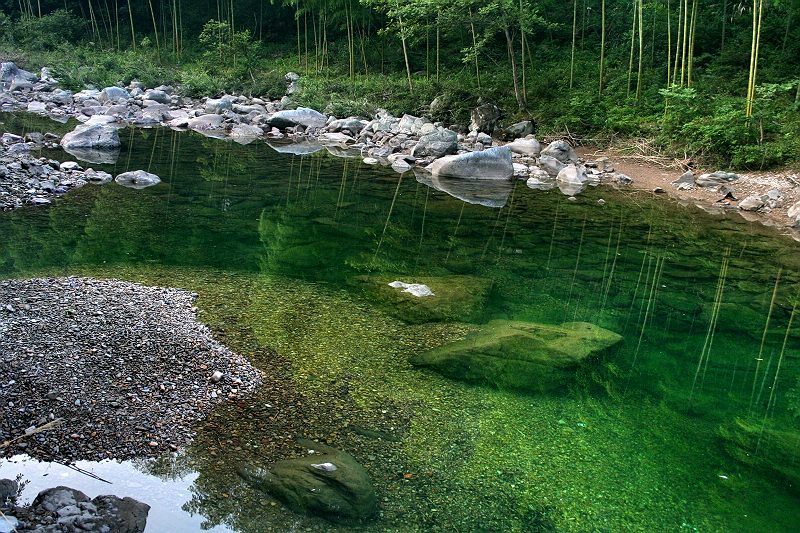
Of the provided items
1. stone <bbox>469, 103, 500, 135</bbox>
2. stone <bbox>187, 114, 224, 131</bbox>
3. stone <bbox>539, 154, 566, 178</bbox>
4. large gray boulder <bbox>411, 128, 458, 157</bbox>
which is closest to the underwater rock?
stone <bbox>539, 154, 566, 178</bbox>

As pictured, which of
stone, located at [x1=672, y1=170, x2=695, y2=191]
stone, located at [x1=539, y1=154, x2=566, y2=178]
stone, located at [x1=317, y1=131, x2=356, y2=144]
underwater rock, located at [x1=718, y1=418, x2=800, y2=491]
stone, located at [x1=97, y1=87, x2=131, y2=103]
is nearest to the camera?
underwater rock, located at [x1=718, y1=418, x2=800, y2=491]

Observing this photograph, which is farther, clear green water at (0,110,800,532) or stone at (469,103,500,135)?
stone at (469,103,500,135)

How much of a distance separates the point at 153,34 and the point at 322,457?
41.9m

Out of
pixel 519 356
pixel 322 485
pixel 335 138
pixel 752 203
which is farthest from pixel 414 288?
pixel 335 138

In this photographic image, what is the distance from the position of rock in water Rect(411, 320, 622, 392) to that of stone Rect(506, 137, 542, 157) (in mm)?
12712

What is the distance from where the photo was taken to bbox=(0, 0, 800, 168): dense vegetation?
16656 millimetres

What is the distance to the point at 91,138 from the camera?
17188 mm

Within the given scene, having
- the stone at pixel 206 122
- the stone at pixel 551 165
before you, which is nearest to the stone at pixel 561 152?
the stone at pixel 551 165

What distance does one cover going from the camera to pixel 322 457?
14.3 feet

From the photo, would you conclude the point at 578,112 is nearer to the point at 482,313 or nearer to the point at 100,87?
the point at 482,313

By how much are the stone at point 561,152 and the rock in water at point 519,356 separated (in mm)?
11784

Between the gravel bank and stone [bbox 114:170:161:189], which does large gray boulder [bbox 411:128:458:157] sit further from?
the gravel bank

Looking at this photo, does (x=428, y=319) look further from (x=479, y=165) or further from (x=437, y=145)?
(x=437, y=145)

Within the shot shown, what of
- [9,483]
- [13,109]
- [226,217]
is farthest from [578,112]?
[13,109]
